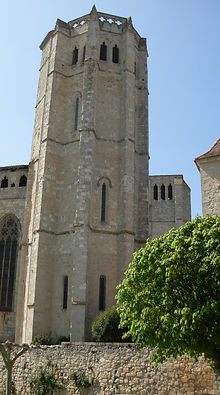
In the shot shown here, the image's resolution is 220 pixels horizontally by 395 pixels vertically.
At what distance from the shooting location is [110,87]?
1062 inches

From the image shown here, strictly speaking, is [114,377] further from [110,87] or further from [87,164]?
[110,87]

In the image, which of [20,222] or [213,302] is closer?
[213,302]

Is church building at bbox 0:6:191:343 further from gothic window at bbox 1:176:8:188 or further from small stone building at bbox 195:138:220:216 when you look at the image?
small stone building at bbox 195:138:220:216

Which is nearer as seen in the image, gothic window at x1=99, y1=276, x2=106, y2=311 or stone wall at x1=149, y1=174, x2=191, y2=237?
gothic window at x1=99, y1=276, x2=106, y2=311

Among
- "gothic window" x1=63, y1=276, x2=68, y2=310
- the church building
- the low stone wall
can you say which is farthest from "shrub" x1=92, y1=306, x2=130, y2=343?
"gothic window" x1=63, y1=276, x2=68, y2=310

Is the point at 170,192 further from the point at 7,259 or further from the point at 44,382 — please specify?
the point at 44,382

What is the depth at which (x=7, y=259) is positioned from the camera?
26906mm

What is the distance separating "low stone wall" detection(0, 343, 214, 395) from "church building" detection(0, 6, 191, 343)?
12.2 feet

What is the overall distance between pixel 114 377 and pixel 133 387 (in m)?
0.80

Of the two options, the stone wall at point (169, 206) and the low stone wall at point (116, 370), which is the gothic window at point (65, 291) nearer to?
the low stone wall at point (116, 370)

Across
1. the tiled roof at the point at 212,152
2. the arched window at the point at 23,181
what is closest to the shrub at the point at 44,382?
the tiled roof at the point at 212,152

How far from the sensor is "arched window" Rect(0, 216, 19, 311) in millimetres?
26031

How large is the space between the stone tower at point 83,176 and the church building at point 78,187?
0.06m

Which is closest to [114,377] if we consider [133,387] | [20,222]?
[133,387]
